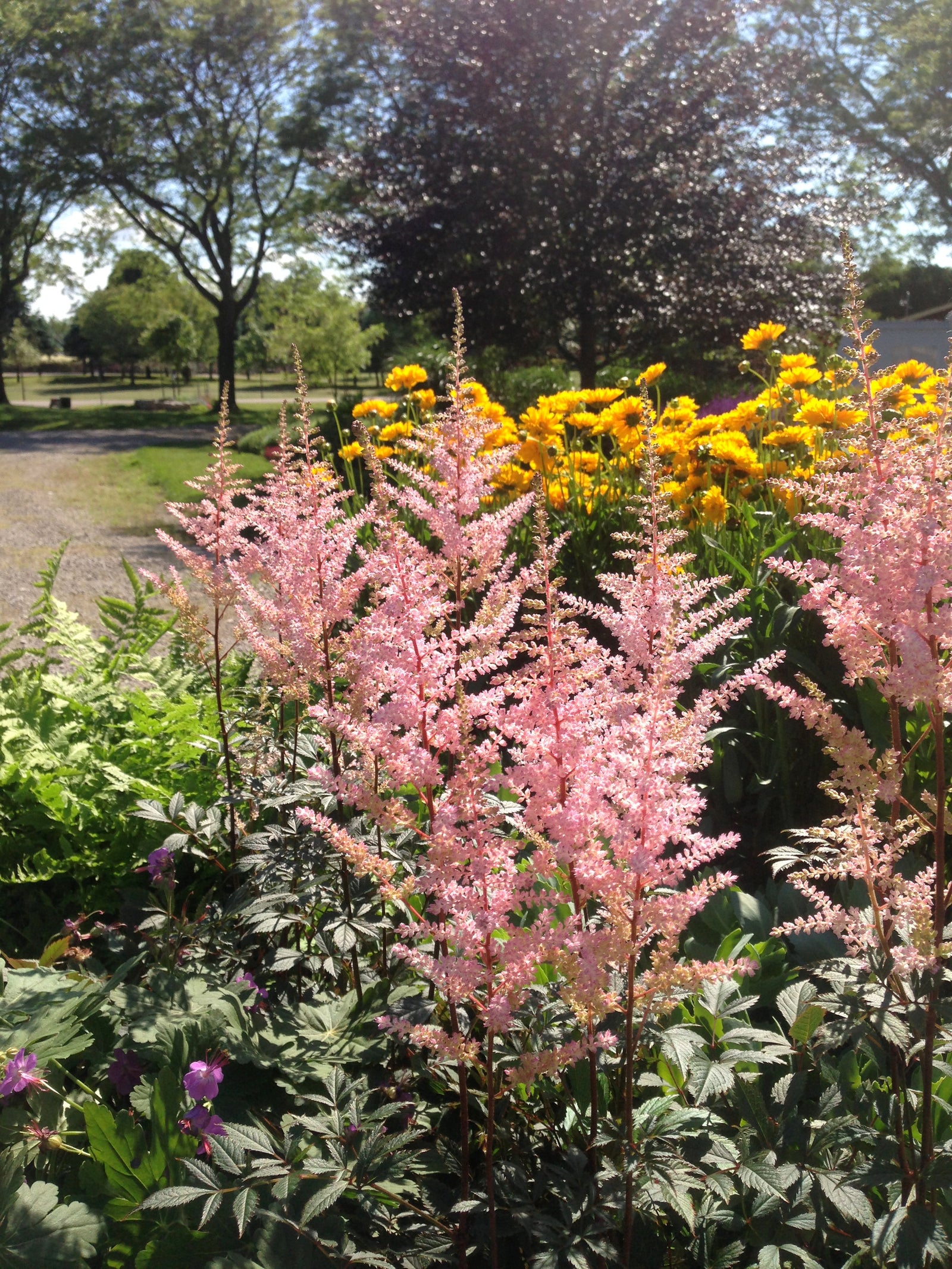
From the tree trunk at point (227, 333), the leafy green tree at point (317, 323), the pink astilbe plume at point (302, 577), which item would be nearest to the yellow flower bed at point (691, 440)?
the pink astilbe plume at point (302, 577)

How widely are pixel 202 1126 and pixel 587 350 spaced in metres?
14.8

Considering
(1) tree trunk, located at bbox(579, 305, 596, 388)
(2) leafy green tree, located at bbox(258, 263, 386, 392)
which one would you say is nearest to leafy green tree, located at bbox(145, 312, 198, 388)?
(2) leafy green tree, located at bbox(258, 263, 386, 392)

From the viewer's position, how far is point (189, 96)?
26703 millimetres

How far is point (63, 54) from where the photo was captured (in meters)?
26.2

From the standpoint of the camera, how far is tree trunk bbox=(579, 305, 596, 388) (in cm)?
1488

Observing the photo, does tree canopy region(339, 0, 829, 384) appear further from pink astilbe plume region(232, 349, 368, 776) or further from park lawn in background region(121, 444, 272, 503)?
pink astilbe plume region(232, 349, 368, 776)

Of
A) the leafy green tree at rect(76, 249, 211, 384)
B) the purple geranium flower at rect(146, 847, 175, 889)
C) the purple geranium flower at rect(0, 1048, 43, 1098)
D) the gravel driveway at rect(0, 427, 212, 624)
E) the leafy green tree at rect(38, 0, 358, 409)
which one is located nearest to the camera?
the purple geranium flower at rect(0, 1048, 43, 1098)

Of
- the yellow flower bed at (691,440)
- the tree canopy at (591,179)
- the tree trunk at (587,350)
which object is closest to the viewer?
the yellow flower bed at (691,440)

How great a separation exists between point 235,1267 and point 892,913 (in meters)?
1.10

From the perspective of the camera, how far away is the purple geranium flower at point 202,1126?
151cm

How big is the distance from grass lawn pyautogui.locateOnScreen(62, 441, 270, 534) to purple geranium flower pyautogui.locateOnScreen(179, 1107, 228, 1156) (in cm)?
837

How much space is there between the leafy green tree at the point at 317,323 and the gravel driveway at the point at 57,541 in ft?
34.4

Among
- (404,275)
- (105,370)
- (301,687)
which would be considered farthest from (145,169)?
(105,370)

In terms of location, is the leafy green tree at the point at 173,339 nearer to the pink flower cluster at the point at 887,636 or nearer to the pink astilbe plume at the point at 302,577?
the pink astilbe plume at the point at 302,577
